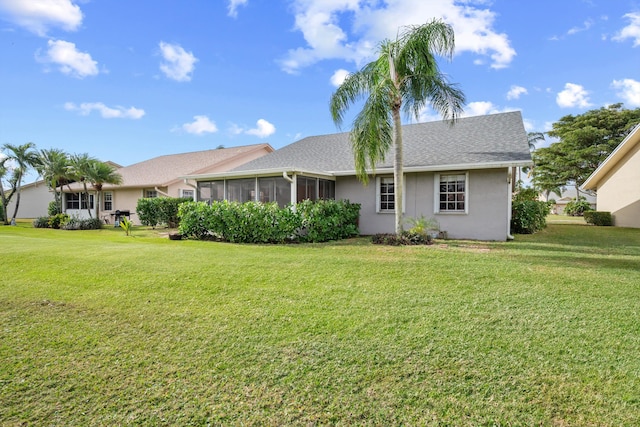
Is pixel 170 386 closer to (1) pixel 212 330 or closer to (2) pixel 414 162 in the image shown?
(1) pixel 212 330

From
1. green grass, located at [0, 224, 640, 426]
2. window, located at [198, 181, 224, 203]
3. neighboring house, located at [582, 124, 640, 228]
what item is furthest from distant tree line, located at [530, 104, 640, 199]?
green grass, located at [0, 224, 640, 426]

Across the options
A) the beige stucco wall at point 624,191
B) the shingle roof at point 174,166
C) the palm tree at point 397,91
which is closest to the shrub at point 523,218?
the palm tree at point 397,91

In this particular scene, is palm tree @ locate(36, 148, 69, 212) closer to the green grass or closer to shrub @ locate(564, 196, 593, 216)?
the green grass

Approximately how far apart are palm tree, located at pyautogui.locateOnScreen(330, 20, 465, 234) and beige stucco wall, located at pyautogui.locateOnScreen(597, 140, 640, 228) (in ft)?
43.7

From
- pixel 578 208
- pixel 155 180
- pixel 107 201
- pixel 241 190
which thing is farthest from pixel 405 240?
pixel 578 208

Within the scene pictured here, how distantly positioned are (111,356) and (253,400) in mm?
1672

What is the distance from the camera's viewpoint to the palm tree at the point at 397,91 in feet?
33.0

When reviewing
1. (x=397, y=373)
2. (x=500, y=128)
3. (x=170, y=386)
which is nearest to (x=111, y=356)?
(x=170, y=386)

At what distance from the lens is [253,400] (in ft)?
8.74

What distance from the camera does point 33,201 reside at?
31844 mm

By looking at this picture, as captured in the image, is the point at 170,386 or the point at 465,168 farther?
the point at 465,168

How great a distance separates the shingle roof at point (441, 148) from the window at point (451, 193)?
0.65 metres

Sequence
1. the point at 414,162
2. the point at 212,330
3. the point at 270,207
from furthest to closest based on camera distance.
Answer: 1. the point at 414,162
2. the point at 270,207
3. the point at 212,330

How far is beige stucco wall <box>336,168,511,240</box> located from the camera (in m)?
11.5
